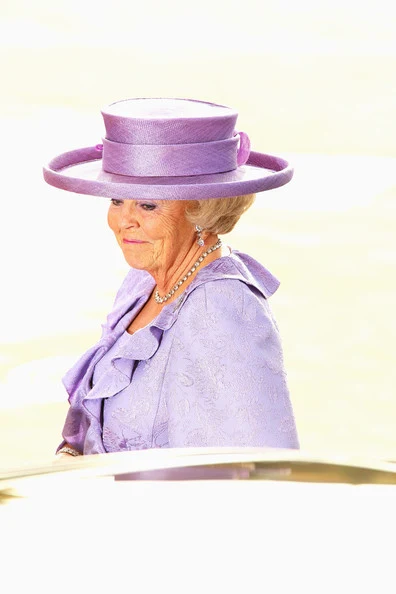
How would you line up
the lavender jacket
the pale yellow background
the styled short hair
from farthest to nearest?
the pale yellow background → the styled short hair → the lavender jacket

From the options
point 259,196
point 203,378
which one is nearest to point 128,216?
point 203,378

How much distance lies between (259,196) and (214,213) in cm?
623

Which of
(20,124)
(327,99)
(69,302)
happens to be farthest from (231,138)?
(327,99)

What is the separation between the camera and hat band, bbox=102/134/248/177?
8.84ft

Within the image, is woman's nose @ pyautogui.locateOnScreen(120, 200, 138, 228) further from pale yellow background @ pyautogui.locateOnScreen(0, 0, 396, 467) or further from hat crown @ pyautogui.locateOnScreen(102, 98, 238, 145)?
pale yellow background @ pyautogui.locateOnScreen(0, 0, 396, 467)

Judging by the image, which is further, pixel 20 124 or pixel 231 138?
pixel 20 124

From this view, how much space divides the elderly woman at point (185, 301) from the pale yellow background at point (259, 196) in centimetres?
246

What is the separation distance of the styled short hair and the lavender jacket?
0.21 feet

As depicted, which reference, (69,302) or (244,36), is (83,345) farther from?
(244,36)

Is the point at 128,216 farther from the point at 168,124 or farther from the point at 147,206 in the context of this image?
the point at 168,124

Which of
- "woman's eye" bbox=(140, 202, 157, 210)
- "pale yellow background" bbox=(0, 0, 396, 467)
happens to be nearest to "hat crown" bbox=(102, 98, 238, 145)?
"woman's eye" bbox=(140, 202, 157, 210)

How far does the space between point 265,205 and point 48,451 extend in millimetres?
3551

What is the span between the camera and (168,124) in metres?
2.69

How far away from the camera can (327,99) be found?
10.9 meters
